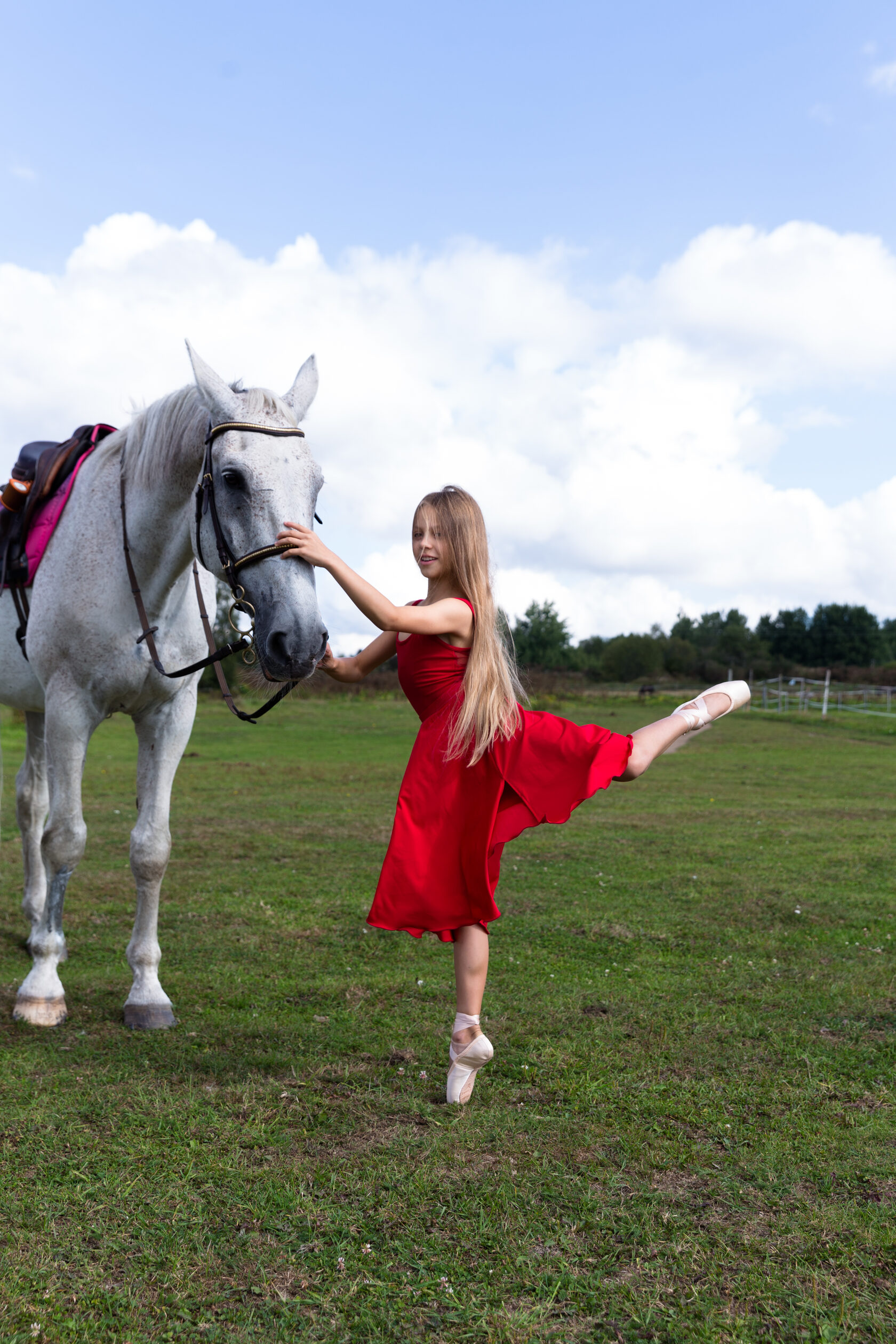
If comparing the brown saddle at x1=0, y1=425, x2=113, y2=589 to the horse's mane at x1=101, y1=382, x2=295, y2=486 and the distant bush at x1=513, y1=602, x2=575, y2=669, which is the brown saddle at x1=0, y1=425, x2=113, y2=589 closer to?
the horse's mane at x1=101, y1=382, x2=295, y2=486

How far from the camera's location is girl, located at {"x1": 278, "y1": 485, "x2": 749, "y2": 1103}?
358cm

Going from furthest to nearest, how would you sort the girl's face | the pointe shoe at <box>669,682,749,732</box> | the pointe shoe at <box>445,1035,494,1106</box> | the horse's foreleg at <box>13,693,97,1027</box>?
the horse's foreleg at <box>13,693,97,1027</box> → the pointe shoe at <box>669,682,749,732</box> → the girl's face → the pointe shoe at <box>445,1035,494,1106</box>

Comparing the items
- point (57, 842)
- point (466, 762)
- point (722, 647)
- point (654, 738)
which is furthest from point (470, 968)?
point (722, 647)

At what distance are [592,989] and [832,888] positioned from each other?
11.8ft

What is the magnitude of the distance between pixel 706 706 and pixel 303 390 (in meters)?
2.16

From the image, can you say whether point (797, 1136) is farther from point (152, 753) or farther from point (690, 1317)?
point (152, 753)

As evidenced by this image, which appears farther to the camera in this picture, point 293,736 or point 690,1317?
point 293,736

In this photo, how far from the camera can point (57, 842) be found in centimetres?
454

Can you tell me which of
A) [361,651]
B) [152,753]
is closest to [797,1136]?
[361,651]

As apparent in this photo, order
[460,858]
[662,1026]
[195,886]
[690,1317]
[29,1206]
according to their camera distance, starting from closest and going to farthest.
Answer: [690,1317] < [29,1206] < [460,858] < [662,1026] < [195,886]

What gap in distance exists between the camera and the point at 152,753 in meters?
4.74

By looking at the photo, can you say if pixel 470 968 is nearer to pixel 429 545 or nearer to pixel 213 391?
pixel 429 545

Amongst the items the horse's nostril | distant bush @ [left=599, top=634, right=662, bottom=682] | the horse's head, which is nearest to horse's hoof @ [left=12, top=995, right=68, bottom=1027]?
the horse's head

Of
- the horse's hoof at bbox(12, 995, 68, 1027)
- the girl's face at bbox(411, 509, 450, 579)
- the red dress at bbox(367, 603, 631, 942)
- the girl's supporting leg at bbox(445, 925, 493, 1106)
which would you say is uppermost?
the girl's face at bbox(411, 509, 450, 579)
